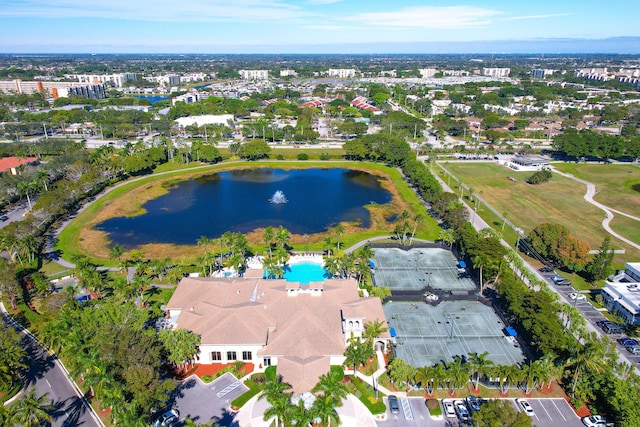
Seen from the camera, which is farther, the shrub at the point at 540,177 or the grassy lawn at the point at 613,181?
the shrub at the point at 540,177

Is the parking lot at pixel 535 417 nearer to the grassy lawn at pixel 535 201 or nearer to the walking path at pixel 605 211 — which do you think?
the grassy lawn at pixel 535 201

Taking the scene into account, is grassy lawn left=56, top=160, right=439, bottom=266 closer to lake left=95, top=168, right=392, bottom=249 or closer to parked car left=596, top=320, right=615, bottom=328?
lake left=95, top=168, right=392, bottom=249

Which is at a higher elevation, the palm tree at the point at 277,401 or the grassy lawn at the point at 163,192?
→ the palm tree at the point at 277,401

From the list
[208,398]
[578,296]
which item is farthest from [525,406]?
[208,398]

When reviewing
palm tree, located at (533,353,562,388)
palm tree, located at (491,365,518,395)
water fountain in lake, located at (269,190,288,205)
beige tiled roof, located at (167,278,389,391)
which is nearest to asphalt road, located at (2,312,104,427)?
beige tiled roof, located at (167,278,389,391)

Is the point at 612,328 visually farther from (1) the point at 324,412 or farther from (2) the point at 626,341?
(1) the point at 324,412

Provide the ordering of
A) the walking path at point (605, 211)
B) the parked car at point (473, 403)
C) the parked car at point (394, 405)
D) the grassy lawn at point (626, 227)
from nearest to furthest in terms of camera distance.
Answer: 1. the parked car at point (473, 403)
2. the parked car at point (394, 405)
3. the walking path at point (605, 211)
4. the grassy lawn at point (626, 227)

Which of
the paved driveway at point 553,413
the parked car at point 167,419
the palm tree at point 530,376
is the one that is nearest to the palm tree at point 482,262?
the palm tree at point 530,376

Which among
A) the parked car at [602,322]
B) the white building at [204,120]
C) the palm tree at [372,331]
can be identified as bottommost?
the parked car at [602,322]
